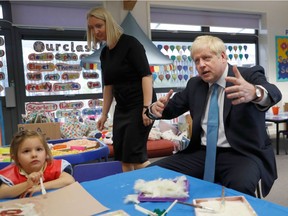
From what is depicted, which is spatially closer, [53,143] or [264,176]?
[264,176]

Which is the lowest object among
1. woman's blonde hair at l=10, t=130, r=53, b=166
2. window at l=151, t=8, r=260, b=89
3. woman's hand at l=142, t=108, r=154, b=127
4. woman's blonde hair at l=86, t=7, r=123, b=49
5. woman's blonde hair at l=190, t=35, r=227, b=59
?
woman's blonde hair at l=10, t=130, r=53, b=166

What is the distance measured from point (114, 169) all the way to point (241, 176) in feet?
Answer: 2.17

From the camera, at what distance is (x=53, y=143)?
2.45 meters

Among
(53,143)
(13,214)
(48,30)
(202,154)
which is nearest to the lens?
(13,214)

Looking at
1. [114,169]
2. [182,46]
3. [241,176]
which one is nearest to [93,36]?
[114,169]

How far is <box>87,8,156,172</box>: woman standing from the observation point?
5.55 feet

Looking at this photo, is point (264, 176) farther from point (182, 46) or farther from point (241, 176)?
point (182, 46)

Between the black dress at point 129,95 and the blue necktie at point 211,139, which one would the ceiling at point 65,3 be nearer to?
the black dress at point 129,95

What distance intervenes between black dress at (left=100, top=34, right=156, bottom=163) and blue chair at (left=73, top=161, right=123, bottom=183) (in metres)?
0.19

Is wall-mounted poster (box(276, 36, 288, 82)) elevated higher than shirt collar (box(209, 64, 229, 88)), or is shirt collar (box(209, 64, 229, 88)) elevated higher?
wall-mounted poster (box(276, 36, 288, 82))

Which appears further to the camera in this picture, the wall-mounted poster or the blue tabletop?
the wall-mounted poster

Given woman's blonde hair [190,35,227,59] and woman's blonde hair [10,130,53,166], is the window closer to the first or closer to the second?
woman's blonde hair [190,35,227,59]

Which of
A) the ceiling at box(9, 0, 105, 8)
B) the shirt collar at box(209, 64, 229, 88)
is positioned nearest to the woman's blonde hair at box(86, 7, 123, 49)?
the shirt collar at box(209, 64, 229, 88)

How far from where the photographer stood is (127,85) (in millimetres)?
1760
